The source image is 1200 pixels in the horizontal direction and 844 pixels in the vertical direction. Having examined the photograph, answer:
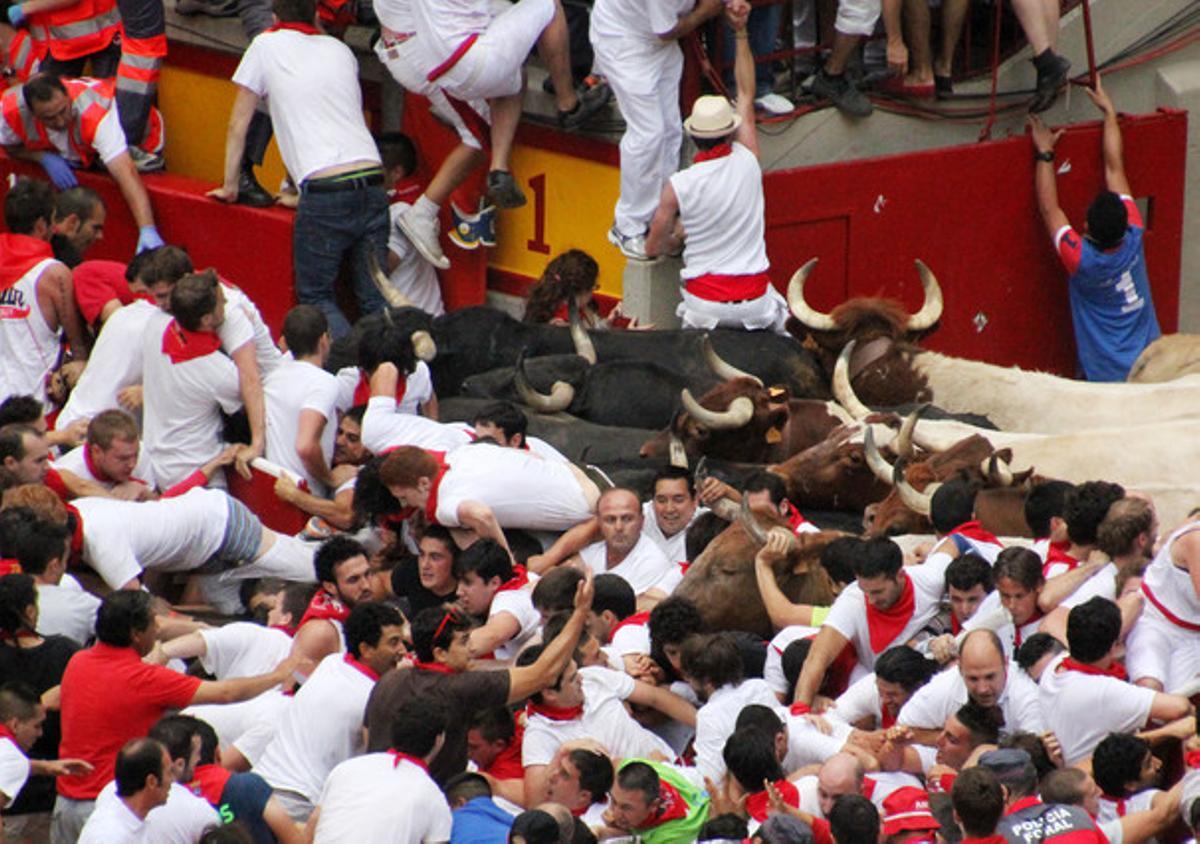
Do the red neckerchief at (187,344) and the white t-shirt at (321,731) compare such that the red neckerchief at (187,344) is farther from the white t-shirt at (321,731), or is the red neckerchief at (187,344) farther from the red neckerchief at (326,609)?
the white t-shirt at (321,731)

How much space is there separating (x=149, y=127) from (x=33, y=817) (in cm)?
743

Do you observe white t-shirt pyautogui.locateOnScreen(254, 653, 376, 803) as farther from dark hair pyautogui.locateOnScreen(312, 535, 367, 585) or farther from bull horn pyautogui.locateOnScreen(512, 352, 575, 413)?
bull horn pyautogui.locateOnScreen(512, 352, 575, 413)

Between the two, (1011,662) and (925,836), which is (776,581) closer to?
(1011,662)

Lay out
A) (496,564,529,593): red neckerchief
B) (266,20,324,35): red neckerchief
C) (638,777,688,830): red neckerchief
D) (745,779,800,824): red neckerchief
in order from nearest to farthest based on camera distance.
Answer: (745,779,800,824): red neckerchief
(638,777,688,830): red neckerchief
(496,564,529,593): red neckerchief
(266,20,324,35): red neckerchief

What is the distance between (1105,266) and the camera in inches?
661

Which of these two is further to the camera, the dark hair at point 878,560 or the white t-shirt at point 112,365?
the white t-shirt at point 112,365

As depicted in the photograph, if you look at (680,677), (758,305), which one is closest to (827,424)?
(758,305)

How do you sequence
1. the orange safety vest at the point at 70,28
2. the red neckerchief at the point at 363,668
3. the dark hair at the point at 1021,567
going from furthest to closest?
the orange safety vest at the point at 70,28 → the dark hair at the point at 1021,567 → the red neckerchief at the point at 363,668

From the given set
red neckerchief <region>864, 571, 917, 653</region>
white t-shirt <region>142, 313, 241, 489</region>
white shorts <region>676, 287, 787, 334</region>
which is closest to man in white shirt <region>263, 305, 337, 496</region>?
white t-shirt <region>142, 313, 241, 489</region>

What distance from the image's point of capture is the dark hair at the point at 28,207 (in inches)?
600

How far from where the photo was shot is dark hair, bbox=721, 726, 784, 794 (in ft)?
33.6

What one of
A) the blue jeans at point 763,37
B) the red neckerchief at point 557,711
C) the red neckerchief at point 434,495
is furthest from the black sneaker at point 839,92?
the red neckerchief at point 557,711

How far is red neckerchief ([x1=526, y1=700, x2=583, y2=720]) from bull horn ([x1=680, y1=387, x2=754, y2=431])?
→ 3.65 meters

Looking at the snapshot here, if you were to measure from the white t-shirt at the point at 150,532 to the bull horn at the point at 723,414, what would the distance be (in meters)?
2.68
